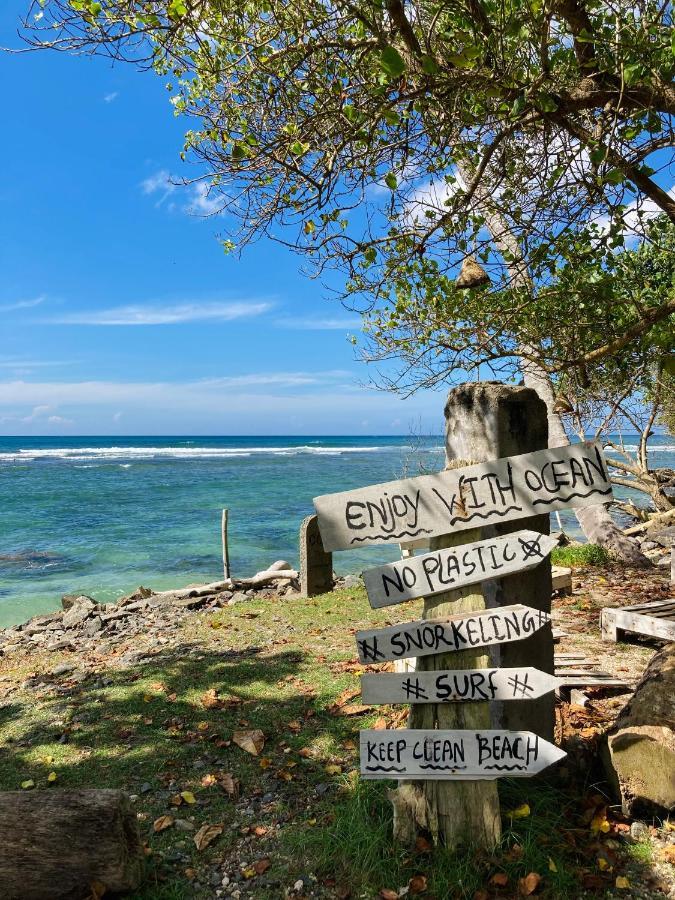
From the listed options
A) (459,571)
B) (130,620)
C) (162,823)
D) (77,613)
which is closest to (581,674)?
(459,571)

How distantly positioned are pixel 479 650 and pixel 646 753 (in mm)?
1263

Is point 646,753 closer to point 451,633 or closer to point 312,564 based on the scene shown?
point 451,633

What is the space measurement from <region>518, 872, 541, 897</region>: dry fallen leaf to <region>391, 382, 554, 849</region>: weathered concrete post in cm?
21

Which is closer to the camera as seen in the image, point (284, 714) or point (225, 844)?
point (225, 844)

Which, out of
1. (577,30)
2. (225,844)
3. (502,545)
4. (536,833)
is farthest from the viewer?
(577,30)

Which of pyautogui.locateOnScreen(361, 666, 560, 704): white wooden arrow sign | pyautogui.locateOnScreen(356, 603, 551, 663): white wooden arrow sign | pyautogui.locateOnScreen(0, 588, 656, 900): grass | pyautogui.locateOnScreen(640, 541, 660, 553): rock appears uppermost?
pyautogui.locateOnScreen(356, 603, 551, 663): white wooden arrow sign

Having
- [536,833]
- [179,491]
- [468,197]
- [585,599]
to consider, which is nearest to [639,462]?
[585,599]

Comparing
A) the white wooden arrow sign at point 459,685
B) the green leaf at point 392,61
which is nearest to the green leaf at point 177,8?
the green leaf at point 392,61

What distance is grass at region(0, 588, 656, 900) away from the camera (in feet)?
10.5

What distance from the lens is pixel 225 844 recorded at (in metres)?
3.61

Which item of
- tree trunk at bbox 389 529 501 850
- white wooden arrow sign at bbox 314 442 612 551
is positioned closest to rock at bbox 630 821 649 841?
tree trunk at bbox 389 529 501 850

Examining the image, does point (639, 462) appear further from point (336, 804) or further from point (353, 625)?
point (336, 804)

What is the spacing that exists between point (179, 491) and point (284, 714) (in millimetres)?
35395

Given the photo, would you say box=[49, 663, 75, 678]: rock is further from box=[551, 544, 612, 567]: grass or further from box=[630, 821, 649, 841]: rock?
box=[551, 544, 612, 567]: grass
